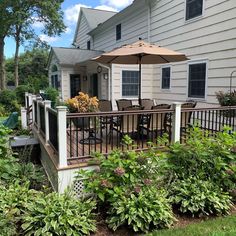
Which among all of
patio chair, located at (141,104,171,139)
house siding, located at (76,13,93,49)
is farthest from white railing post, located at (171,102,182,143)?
house siding, located at (76,13,93,49)

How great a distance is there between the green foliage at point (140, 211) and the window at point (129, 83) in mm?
7519

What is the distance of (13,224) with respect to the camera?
2.90 meters

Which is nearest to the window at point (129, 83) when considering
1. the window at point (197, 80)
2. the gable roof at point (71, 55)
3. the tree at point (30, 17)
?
the window at point (197, 80)

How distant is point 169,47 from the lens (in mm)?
9266

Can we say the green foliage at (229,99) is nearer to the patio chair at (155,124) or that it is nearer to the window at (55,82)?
the patio chair at (155,124)

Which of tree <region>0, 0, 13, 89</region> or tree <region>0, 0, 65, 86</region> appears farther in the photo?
tree <region>0, 0, 65, 86</region>

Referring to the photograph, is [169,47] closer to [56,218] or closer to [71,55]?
[71,55]

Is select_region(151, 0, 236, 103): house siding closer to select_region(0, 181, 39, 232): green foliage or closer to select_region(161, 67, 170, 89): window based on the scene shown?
select_region(161, 67, 170, 89): window

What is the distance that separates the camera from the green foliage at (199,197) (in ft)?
11.4

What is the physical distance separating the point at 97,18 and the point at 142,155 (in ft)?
51.8

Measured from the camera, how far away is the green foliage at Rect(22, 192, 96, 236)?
9.38 ft

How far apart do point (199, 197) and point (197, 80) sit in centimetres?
530

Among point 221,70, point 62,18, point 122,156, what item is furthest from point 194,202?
point 62,18

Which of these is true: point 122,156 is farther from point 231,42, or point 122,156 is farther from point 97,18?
point 97,18
